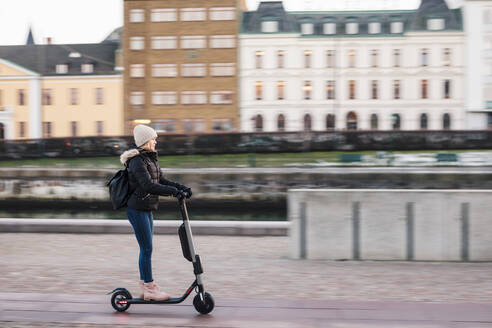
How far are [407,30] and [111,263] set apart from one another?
56706 millimetres

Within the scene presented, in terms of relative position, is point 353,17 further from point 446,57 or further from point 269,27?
point 446,57

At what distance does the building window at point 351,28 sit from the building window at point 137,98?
21276 millimetres

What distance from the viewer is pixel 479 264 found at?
8.17m

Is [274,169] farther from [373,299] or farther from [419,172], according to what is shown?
[373,299]

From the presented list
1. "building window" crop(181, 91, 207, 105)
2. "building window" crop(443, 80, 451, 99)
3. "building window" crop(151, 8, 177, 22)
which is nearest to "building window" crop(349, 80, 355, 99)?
"building window" crop(443, 80, 451, 99)

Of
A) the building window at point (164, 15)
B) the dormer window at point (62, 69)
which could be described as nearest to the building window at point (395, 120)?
the building window at point (164, 15)

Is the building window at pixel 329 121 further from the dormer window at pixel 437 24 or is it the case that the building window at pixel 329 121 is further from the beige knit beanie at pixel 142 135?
the beige knit beanie at pixel 142 135

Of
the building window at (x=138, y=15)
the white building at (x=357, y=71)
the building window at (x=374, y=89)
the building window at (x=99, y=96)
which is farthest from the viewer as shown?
the building window at (x=99, y=96)

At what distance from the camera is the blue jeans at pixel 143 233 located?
18.9 ft

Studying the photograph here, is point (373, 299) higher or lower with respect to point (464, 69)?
lower

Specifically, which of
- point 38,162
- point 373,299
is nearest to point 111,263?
point 373,299

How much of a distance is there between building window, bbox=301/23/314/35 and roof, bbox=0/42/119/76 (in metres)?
19.7

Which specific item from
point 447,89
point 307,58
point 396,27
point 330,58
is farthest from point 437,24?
point 307,58

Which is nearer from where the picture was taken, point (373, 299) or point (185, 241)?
point (185, 241)
